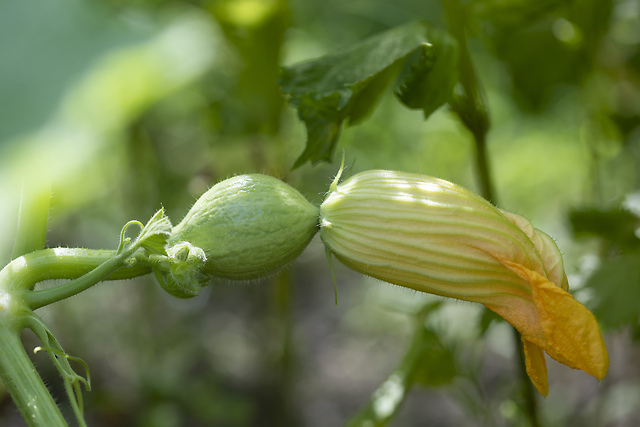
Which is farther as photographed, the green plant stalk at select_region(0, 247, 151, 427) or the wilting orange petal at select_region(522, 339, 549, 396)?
the wilting orange petal at select_region(522, 339, 549, 396)

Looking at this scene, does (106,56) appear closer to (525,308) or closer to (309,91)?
(309,91)

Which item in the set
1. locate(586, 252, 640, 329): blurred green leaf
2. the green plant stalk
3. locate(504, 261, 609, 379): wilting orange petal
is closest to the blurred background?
locate(586, 252, 640, 329): blurred green leaf

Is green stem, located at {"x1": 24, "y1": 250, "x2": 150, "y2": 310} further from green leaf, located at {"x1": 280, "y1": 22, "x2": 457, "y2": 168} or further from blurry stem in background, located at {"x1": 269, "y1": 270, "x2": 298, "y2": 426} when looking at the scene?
blurry stem in background, located at {"x1": 269, "y1": 270, "x2": 298, "y2": 426}

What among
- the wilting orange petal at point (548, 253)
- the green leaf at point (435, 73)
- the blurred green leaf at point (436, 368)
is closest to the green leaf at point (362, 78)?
the green leaf at point (435, 73)

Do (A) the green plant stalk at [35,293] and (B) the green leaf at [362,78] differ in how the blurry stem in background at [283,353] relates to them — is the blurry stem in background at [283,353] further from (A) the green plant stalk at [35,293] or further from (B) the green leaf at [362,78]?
(A) the green plant stalk at [35,293]

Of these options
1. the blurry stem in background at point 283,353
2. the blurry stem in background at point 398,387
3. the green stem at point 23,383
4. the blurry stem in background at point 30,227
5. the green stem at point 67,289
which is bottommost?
the blurry stem in background at point 283,353

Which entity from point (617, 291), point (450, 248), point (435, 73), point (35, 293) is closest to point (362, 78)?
point (435, 73)
